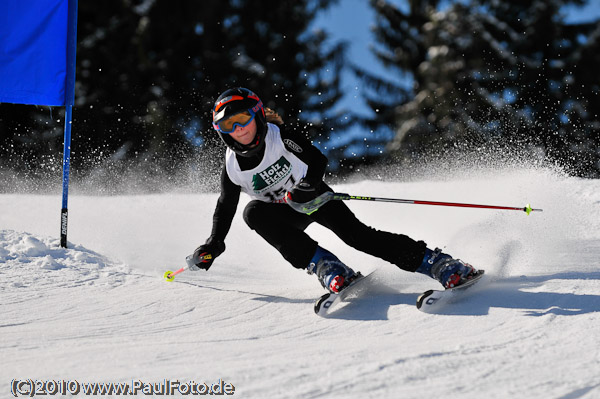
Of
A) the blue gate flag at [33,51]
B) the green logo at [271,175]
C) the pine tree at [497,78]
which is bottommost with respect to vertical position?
the green logo at [271,175]

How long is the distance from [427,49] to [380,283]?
1788 centimetres

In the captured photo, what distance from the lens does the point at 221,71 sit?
1891cm

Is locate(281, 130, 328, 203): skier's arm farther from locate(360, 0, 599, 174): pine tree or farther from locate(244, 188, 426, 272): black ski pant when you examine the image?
locate(360, 0, 599, 174): pine tree

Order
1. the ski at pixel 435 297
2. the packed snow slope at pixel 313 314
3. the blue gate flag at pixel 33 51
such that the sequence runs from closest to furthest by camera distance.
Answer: the packed snow slope at pixel 313 314 → the ski at pixel 435 297 → the blue gate flag at pixel 33 51

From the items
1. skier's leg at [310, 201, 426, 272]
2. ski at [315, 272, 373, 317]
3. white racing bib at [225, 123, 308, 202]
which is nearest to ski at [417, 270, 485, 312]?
skier's leg at [310, 201, 426, 272]

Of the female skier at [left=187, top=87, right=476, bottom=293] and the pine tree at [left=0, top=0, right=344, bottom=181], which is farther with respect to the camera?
the pine tree at [left=0, top=0, right=344, bottom=181]

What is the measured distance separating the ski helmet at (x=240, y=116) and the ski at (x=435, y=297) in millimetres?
1089

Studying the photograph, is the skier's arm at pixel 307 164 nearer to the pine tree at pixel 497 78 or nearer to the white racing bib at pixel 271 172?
the white racing bib at pixel 271 172

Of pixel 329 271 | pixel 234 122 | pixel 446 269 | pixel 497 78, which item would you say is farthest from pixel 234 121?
pixel 497 78

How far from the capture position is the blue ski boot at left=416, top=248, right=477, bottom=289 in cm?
312

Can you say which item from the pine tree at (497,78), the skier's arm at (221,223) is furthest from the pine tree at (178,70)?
the skier's arm at (221,223)

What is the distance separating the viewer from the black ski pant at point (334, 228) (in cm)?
322

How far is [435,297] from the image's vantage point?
2963mm

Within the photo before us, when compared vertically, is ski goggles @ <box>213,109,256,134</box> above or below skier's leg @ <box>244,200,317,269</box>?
above
